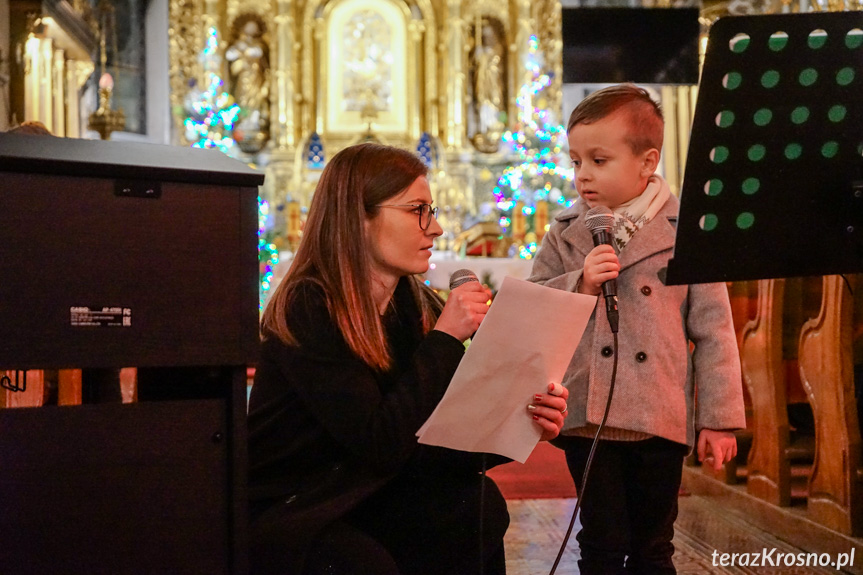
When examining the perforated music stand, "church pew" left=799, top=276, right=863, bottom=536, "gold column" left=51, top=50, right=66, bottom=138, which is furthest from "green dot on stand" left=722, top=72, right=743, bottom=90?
"gold column" left=51, top=50, right=66, bottom=138

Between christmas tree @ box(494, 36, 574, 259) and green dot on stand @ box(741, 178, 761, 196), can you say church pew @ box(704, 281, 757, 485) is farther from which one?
christmas tree @ box(494, 36, 574, 259)

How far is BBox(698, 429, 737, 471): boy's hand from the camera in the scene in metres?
1.62

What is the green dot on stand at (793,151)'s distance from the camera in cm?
123

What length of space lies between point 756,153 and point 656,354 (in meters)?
0.55

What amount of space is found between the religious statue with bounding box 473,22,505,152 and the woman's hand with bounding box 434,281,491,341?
26.9ft

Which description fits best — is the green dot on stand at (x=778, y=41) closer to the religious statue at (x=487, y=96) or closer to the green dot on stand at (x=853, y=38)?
the green dot on stand at (x=853, y=38)

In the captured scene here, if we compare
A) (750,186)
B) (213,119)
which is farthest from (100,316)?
(213,119)

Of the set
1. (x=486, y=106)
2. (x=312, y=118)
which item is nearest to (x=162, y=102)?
(x=312, y=118)

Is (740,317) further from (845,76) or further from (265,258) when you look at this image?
(265,258)

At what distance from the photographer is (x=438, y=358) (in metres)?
1.40

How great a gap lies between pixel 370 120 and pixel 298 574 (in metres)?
8.39

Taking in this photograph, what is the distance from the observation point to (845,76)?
1.20 metres

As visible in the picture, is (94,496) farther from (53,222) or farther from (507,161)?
(507,161)

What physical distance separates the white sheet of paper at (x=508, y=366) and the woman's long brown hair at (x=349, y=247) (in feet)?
0.64
